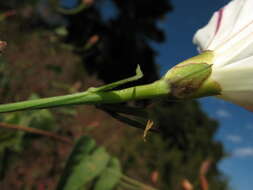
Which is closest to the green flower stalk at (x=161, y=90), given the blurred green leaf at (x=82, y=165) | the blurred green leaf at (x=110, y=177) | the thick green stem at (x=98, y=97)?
the thick green stem at (x=98, y=97)

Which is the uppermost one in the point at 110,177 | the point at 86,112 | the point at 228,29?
the point at 86,112

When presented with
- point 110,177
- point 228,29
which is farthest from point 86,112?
point 228,29

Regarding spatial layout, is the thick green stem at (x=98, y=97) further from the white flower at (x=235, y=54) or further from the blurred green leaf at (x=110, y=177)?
the blurred green leaf at (x=110, y=177)

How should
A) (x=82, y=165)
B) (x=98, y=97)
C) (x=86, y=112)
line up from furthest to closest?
(x=86, y=112) → (x=82, y=165) → (x=98, y=97)

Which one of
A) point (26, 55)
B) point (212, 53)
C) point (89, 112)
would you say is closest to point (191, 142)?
point (89, 112)

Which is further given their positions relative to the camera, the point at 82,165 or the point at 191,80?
the point at 82,165

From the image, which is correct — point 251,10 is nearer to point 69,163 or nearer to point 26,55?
point 69,163

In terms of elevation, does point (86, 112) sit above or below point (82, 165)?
above

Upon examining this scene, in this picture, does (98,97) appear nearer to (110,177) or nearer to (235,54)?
(235,54)
